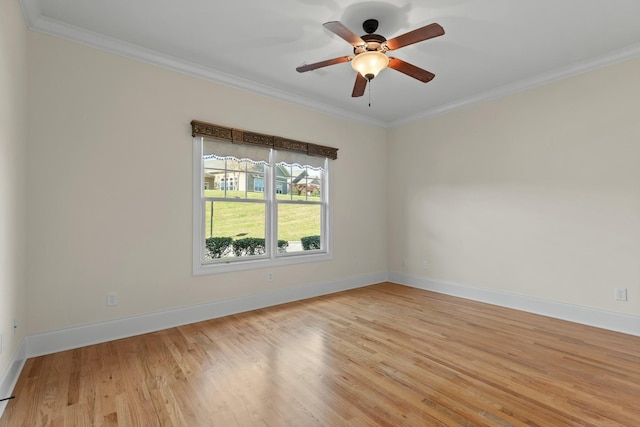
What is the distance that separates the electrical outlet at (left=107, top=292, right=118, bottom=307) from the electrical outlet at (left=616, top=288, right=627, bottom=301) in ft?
17.1

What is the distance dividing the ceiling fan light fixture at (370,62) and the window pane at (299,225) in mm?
2249

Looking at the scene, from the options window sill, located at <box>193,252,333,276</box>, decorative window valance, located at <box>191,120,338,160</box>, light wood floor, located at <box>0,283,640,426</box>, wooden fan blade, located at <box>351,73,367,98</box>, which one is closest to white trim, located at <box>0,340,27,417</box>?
light wood floor, located at <box>0,283,640,426</box>

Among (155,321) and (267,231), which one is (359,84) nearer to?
(267,231)

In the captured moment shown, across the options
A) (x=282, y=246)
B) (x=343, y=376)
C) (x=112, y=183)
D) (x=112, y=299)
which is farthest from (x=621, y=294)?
(x=112, y=183)

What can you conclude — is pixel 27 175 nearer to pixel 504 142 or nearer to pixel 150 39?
pixel 150 39

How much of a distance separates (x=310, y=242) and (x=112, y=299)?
2.60m

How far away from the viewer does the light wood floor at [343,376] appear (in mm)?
1831

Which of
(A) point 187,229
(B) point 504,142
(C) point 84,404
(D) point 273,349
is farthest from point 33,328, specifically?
(B) point 504,142

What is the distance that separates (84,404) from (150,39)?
10.2 feet

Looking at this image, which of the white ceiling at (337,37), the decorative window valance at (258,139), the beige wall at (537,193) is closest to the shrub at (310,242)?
the decorative window valance at (258,139)

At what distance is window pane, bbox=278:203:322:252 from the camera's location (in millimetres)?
4383

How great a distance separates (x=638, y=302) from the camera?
311 centimetres

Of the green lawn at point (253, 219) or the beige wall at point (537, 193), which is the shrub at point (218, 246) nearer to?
the green lawn at point (253, 219)

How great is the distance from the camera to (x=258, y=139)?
3.95 meters
